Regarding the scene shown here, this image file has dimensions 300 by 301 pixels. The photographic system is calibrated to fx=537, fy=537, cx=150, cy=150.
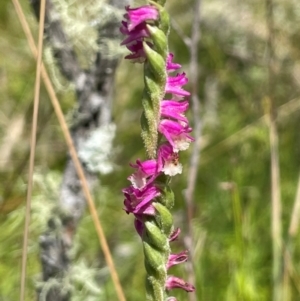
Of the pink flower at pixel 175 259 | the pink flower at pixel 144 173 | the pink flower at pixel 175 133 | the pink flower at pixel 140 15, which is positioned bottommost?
the pink flower at pixel 175 259

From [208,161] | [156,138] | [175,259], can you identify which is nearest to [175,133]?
[156,138]

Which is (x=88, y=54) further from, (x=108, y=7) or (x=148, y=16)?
(x=148, y=16)

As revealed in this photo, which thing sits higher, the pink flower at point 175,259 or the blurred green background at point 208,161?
the blurred green background at point 208,161

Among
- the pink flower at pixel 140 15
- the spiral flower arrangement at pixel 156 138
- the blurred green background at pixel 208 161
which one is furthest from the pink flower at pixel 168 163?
the blurred green background at pixel 208 161

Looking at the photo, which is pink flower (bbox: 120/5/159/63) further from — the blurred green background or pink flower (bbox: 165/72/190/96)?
the blurred green background

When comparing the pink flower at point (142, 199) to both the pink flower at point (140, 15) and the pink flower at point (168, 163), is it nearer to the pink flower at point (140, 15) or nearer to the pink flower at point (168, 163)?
the pink flower at point (168, 163)

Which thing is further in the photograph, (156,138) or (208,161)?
(208,161)

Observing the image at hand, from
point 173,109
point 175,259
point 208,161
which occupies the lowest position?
point 175,259

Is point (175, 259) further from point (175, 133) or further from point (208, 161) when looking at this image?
point (208, 161)
